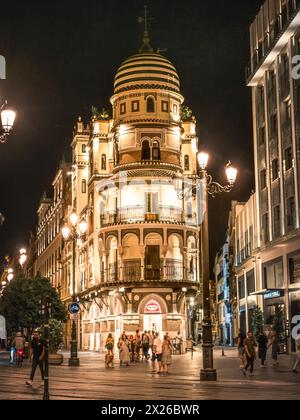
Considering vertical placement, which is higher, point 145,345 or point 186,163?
point 186,163

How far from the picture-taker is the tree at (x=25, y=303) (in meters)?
53.7

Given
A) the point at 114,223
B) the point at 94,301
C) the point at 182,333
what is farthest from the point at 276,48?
the point at 94,301

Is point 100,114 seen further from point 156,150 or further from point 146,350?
point 146,350

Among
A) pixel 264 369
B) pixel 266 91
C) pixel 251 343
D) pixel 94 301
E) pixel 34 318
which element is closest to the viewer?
pixel 251 343

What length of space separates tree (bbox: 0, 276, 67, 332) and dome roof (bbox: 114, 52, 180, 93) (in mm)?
16778

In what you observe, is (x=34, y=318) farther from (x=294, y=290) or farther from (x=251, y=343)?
(x=251, y=343)

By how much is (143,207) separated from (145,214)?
65cm

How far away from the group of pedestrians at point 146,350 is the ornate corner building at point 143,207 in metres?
8.00

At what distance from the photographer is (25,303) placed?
5416cm

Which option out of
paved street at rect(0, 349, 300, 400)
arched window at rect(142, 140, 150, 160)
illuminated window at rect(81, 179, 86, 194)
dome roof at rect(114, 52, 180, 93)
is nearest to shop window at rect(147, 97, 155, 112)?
dome roof at rect(114, 52, 180, 93)

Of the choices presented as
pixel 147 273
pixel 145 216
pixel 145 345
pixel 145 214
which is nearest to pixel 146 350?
pixel 145 345

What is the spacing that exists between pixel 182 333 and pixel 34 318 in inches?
437

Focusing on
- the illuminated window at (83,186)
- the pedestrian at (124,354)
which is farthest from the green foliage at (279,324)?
the illuminated window at (83,186)

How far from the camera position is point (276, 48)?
44.7 metres
